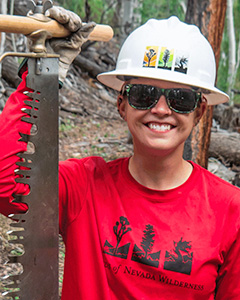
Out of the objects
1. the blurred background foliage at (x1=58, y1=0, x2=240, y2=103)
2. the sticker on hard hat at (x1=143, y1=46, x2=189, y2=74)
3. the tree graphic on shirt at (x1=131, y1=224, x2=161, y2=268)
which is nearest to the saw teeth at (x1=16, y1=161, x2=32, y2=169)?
the tree graphic on shirt at (x1=131, y1=224, x2=161, y2=268)

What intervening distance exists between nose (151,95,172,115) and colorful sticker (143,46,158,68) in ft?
0.71

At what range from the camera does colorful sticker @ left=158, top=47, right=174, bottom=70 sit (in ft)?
8.04

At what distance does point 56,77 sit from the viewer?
2205 mm

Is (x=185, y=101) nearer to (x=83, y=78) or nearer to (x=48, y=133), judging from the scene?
(x=48, y=133)

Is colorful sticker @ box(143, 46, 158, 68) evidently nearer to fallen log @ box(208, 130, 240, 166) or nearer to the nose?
the nose

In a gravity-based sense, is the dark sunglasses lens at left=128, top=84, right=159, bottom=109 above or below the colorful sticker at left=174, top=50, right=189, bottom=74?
below

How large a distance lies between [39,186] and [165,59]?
94cm

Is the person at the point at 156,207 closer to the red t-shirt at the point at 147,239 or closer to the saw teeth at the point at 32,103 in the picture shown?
the red t-shirt at the point at 147,239

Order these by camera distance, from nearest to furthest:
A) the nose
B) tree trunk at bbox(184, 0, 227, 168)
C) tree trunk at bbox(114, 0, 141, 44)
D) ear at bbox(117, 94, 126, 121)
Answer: the nose, ear at bbox(117, 94, 126, 121), tree trunk at bbox(184, 0, 227, 168), tree trunk at bbox(114, 0, 141, 44)

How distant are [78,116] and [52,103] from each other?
27.6 feet

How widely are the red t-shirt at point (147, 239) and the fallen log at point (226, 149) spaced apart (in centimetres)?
618

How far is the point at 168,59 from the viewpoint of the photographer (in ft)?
8.09

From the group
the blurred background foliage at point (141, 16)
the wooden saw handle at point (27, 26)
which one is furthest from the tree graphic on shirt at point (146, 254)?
the blurred background foliage at point (141, 16)

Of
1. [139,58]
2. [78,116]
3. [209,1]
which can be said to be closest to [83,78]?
[78,116]
